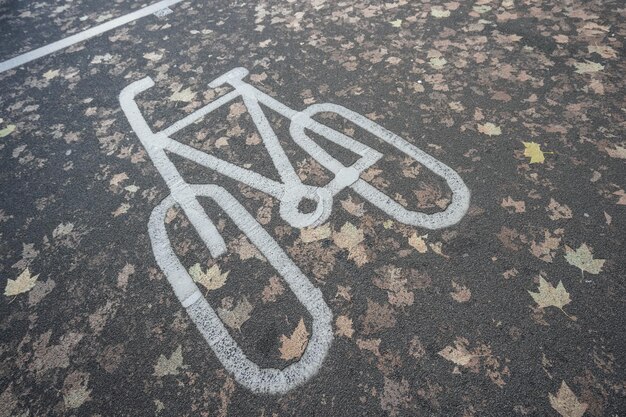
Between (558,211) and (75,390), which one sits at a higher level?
(558,211)

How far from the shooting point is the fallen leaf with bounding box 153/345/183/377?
2.18 meters

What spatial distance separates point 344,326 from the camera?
225 cm

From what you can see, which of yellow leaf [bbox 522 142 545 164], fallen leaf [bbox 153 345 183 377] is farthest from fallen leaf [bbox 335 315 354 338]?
yellow leaf [bbox 522 142 545 164]

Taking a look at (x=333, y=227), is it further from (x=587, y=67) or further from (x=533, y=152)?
(x=587, y=67)

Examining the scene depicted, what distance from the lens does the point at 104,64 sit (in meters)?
4.79

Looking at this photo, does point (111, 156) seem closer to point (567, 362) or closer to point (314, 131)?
point (314, 131)

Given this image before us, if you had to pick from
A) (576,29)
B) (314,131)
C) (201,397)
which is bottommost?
(201,397)

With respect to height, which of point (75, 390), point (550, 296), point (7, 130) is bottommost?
point (75, 390)

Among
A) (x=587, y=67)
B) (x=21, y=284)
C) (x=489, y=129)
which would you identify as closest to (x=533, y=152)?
(x=489, y=129)

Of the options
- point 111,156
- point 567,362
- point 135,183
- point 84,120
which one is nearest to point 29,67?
point 84,120

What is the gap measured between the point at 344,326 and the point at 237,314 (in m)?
0.77

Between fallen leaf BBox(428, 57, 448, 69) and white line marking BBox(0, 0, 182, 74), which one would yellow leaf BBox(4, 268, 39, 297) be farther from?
fallen leaf BBox(428, 57, 448, 69)

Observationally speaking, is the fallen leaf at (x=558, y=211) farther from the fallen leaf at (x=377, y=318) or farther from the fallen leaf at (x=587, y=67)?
the fallen leaf at (x=587, y=67)

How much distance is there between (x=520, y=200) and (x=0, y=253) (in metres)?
4.49
